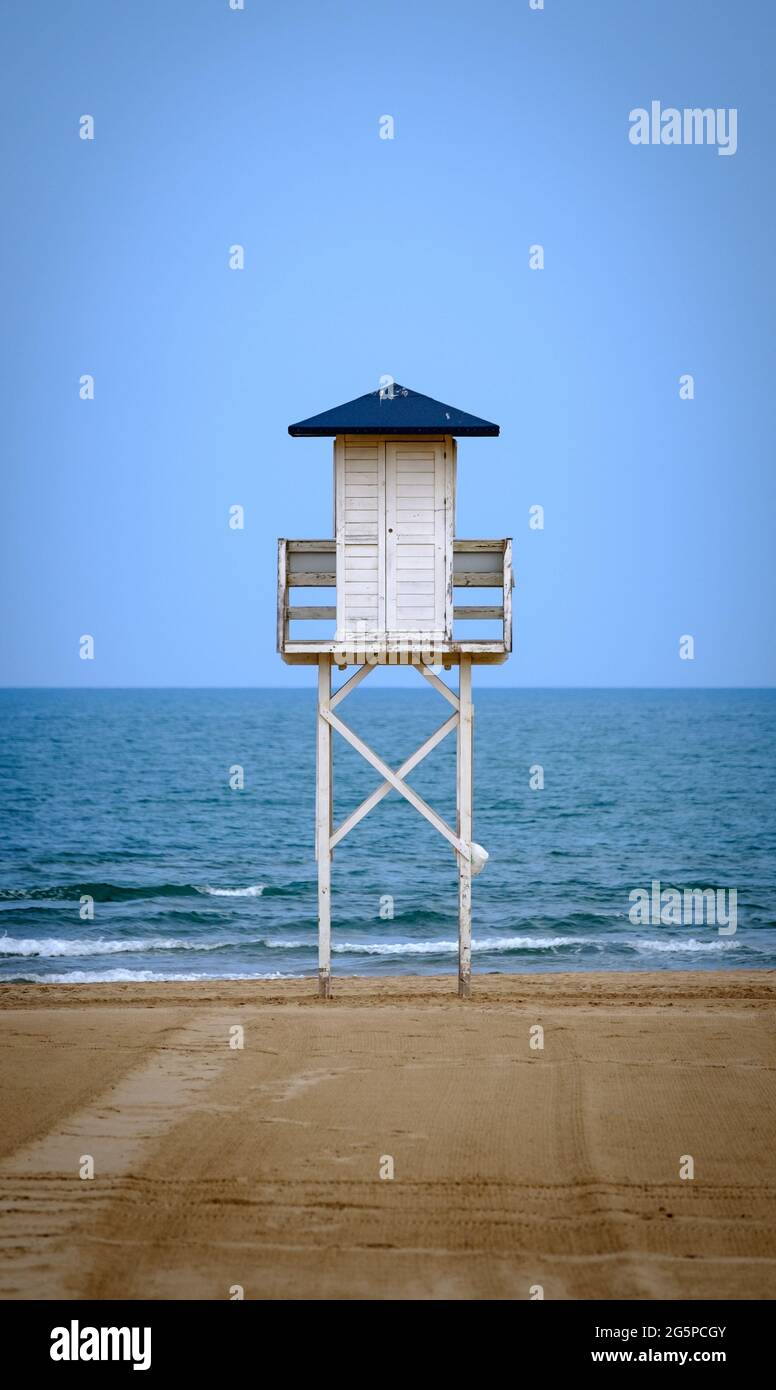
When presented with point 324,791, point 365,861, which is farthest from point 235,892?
point 324,791

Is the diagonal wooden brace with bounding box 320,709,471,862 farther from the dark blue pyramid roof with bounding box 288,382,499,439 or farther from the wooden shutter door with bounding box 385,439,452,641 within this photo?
the dark blue pyramid roof with bounding box 288,382,499,439

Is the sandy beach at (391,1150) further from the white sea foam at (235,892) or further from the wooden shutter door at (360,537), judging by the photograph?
the white sea foam at (235,892)

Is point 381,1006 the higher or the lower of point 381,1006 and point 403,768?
the lower

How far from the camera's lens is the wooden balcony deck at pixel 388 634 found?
15445 mm

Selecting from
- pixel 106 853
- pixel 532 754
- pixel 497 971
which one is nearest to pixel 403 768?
pixel 497 971

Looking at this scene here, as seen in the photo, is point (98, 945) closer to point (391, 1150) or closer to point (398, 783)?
point (398, 783)

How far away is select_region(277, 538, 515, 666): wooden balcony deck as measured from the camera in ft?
50.7

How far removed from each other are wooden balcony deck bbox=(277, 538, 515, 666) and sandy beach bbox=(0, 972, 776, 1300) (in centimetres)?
424

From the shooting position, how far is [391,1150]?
10.8 metres

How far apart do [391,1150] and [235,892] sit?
70.5ft

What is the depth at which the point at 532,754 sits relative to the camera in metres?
81.2

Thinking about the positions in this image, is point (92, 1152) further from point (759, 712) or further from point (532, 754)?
point (759, 712)

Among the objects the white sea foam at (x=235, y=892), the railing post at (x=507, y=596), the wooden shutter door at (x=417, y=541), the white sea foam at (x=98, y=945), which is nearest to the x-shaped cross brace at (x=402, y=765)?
the wooden shutter door at (x=417, y=541)
